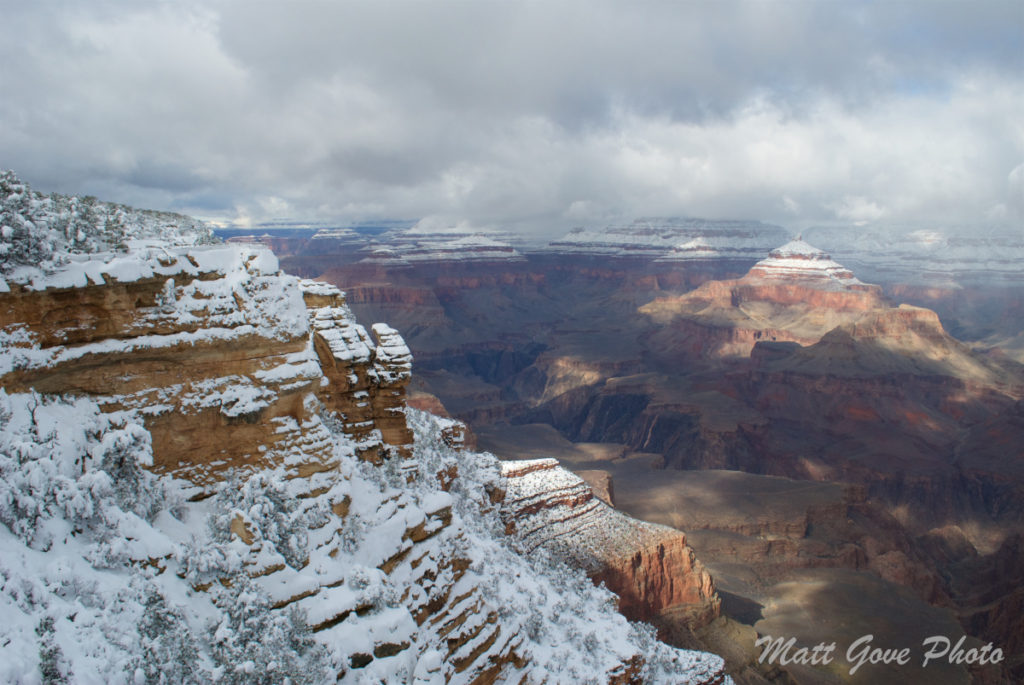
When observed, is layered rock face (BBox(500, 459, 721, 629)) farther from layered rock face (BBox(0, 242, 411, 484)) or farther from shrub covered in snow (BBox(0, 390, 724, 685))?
layered rock face (BBox(0, 242, 411, 484))

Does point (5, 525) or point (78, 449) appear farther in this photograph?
point (78, 449)

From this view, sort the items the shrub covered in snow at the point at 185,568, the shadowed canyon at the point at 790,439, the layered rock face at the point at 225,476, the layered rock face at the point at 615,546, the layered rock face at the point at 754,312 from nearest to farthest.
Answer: the shrub covered in snow at the point at 185,568, the layered rock face at the point at 225,476, the layered rock face at the point at 615,546, the shadowed canyon at the point at 790,439, the layered rock face at the point at 754,312

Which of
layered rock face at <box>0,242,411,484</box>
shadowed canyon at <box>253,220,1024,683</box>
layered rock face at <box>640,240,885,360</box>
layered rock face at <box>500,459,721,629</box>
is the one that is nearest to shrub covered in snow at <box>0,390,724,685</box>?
layered rock face at <box>0,242,411,484</box>

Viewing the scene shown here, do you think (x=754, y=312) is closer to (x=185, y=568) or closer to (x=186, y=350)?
(x=186, y=350)

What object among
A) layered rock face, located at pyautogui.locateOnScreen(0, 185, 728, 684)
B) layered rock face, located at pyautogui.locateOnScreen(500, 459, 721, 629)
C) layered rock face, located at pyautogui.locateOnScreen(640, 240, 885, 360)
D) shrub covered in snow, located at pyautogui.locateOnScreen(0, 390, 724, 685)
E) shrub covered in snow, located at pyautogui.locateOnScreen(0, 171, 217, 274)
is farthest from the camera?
layered rock face, located at pyautogui.locateOnScreen(640, 240, 885, 360)

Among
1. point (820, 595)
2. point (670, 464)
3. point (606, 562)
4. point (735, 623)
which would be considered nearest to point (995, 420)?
point (670, 464)

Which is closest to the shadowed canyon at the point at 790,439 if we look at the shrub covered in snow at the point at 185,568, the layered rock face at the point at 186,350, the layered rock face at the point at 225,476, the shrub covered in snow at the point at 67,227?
the layered rock face at the point at 225,476

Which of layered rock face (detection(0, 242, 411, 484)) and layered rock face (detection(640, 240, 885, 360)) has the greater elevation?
layered rock face (detection(0, 242, 411, 484))

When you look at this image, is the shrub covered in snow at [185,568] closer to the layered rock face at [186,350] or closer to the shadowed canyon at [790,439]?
the layered rock face at [186,350]

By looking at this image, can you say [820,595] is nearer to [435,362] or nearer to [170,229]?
[170,229]
